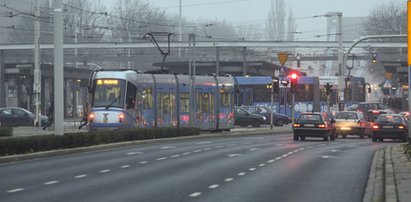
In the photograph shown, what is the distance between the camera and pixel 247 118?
168 ft

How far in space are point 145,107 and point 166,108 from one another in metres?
1.92

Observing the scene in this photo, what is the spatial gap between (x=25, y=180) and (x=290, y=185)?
565 centimetres

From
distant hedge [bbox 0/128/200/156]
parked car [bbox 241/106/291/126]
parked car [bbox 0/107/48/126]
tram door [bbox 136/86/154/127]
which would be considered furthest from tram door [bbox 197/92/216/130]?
parked car [bbox 241/106/291/126]

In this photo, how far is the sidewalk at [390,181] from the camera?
1209 cm

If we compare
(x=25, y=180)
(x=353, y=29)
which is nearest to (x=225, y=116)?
(x=25, y=180)

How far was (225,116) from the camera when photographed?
4075 centimetres

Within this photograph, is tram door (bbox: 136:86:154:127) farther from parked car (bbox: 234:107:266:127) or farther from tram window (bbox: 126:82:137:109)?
parked car (bbox: 234:107:266:127)

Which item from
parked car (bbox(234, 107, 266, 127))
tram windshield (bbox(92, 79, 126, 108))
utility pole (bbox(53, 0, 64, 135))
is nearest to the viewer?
utility pole (bbox(53, 0, 64, 135))

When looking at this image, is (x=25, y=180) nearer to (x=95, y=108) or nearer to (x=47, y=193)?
(x=47, y=193)

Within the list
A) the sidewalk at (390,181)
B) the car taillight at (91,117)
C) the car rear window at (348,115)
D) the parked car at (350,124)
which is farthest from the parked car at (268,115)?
the sidewalk at (390,181)

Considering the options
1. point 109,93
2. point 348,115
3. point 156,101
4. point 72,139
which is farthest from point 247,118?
point 72,139

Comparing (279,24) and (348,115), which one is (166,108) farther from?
(279,24)

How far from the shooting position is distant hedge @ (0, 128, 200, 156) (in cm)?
2073

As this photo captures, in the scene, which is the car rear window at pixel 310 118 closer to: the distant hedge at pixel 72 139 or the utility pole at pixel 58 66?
the distant hedge at pixel 72 139
